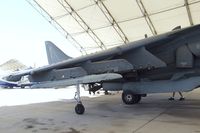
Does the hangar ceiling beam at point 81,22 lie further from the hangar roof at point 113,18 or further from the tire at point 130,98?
the tire at point 130,98

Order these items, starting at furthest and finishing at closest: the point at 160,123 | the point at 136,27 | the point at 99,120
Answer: the point at 136,27, the point at 99,120, the point at 160,123

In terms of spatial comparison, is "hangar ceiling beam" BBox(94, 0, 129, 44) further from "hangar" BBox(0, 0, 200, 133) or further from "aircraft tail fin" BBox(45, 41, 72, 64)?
"aircraft tail fin" BBox(45, 41, 72, 64)

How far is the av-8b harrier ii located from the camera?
7465 mm

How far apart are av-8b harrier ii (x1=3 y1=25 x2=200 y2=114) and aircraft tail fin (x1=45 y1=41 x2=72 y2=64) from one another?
2.24 m

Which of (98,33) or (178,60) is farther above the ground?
(98,33)

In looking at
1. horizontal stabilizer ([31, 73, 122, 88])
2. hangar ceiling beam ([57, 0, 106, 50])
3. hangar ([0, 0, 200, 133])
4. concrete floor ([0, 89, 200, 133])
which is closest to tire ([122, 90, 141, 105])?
hangar ([0, 0, 200, 133])

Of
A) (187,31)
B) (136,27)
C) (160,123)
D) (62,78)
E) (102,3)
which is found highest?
(102,3)

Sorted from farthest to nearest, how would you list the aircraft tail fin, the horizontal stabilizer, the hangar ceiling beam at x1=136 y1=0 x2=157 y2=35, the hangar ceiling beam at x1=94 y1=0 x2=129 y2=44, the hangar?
1. the hangar ceiling beam at x1=94 y1=0 x2=129 y2=44
2. the hangar ceiling beam at x1=136 y1=0 x2=157 y2=35
3. the aircraft tail fin
4. the horizontal stabilizer
5. the hangar

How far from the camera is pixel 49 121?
6.95 m

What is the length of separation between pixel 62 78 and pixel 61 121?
1.76 meters

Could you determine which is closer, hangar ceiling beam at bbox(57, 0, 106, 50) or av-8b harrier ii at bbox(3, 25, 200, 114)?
av-8b harrier ii at bbox(3, 25, 200, 114)

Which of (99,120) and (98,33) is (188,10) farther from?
(99,120)

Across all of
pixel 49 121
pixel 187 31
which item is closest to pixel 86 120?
pixel 49 121

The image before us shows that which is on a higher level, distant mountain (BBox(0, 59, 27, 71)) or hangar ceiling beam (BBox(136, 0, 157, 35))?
distant mountain (BBox(0, 59, 27, 71))
